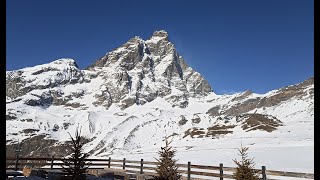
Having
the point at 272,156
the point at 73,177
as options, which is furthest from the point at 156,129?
the point at 73,177

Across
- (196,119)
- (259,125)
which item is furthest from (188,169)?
(196,119)

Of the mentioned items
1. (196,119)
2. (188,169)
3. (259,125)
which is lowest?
(188,169)

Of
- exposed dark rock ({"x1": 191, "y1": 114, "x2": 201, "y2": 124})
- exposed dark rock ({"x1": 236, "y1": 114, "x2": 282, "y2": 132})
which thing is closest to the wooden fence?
exposed dark rock ({"x1": 236, "y1": 114, "x2": 282, "y2": 132})

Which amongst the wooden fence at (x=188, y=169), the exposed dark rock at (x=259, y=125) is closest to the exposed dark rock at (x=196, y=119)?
the exposed dark rock at (x=259, y=125)

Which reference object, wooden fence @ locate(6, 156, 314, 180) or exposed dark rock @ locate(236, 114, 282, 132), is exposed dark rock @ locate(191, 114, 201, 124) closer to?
exposed dark rock @ locate(236, 114, 282, 132)

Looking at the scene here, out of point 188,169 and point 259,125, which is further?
point 259,125

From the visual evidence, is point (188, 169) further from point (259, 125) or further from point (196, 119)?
point (196, 119)

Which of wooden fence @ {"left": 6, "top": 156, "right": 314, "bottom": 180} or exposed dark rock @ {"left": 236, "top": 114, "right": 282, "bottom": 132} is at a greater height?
exposed dark rock @ {"left": 236, "top": 114, "right": 282, "bottom": 132}

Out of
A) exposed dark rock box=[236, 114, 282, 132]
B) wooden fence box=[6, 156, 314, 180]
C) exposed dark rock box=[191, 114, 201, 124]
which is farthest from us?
exposed dark rock box=[191, 114, 201, 124]
